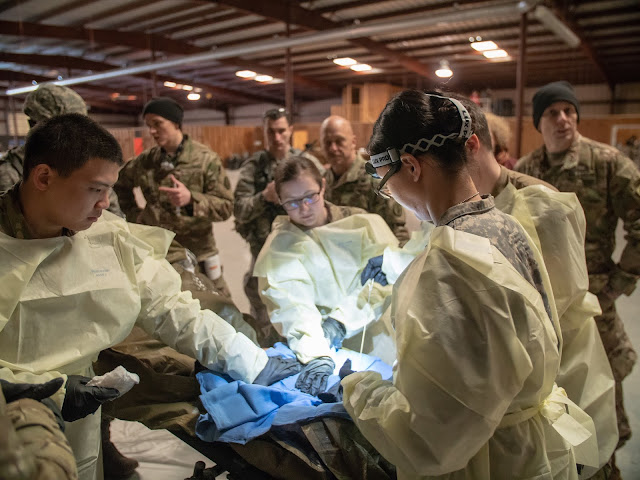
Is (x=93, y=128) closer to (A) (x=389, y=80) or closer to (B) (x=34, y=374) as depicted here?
(B) (x=34, y=374)

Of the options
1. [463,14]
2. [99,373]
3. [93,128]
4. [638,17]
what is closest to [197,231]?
[99,373]

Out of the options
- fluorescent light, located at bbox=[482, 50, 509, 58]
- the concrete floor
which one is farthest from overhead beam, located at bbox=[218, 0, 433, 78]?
the concrete floor

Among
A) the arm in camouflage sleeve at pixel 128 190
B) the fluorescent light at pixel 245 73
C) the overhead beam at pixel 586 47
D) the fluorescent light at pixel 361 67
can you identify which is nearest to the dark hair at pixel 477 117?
the arm in camouflage sleeve at pixel 128 190

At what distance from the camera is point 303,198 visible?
84.7 inches

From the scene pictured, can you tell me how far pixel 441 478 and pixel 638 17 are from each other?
755 cm

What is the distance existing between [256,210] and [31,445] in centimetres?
225

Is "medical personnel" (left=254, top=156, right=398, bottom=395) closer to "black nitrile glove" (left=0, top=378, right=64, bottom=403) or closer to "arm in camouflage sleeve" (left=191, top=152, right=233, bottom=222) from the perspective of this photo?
"arm in camouflage sleeve" (left=191, top=152, right=233, bottom=222)

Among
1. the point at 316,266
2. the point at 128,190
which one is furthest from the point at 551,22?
the point at 128,190

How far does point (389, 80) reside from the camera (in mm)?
9914

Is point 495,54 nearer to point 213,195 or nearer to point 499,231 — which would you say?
point 213,195

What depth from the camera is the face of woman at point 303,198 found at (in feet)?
6.98

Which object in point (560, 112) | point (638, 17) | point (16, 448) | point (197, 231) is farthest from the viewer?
point (638, 17)

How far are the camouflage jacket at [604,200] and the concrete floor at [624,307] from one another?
0.84 meters

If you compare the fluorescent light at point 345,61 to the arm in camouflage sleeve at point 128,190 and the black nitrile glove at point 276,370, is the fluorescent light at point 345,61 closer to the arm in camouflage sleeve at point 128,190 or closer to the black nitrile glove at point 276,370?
the arm in camouflage sleeve at point 128,190
